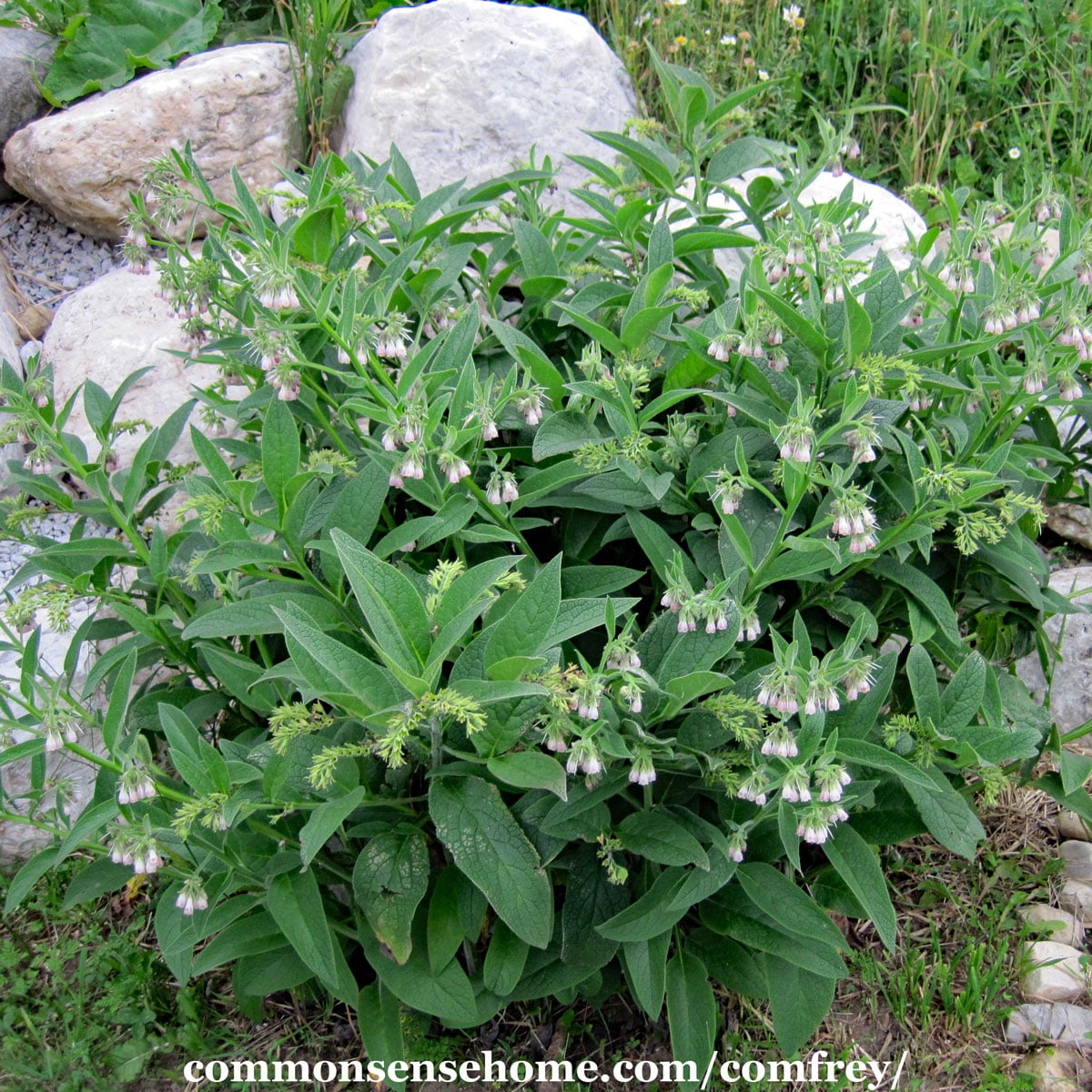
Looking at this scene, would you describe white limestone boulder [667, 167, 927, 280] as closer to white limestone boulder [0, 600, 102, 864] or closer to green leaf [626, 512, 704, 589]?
green leaf [626, 512, 704, 589]

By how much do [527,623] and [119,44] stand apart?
4222 mm

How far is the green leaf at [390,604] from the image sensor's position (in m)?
1.90

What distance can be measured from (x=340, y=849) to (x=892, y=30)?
4.87 m

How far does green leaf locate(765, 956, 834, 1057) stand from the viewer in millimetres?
2402

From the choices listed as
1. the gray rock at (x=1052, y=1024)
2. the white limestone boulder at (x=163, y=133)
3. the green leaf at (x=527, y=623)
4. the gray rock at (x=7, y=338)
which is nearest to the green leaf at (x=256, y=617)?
the green leaf at (x=527, y=623)

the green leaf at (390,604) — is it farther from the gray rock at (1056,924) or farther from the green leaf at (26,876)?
the gray rock at (1056,924)

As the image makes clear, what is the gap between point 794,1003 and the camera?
241cm

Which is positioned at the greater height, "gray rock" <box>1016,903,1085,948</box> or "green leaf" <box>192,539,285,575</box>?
"green leaf" <box>192,539,285,575</box>

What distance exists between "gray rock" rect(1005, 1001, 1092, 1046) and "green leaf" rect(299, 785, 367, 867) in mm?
1930

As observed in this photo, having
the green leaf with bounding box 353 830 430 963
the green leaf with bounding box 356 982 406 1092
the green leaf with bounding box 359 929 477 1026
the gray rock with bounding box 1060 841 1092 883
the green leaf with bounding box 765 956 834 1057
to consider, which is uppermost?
the green leaf with bounding box 353 830 430 963

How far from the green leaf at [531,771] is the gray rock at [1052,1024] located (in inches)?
65.9

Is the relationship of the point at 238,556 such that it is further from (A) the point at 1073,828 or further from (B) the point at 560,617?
(A) the point at 1073,828

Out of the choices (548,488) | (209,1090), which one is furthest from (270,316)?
(209,1090)

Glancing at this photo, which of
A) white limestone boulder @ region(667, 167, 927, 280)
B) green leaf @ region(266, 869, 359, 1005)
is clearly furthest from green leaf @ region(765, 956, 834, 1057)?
white limestone boulder @ region(667, 167, 927, 280)
